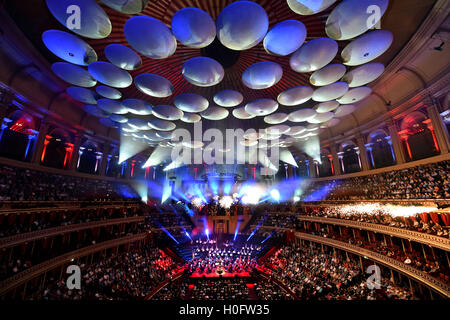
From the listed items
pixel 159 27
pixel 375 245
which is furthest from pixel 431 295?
pixel 159 27

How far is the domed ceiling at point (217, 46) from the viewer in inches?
215

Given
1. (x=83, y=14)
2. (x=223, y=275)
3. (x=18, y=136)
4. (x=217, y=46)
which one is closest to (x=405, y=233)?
(x=223, y=275)

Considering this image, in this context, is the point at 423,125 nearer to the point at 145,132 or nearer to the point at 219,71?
the point at 219,71

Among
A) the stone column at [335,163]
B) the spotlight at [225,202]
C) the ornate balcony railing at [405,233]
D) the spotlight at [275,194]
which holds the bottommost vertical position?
the ornate balcony railing at [405,233]

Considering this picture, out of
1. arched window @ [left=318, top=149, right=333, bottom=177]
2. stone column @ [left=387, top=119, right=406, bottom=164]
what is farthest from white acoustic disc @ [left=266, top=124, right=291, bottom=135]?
arched window @ [left=318, top=149, right=333, bottom=177]

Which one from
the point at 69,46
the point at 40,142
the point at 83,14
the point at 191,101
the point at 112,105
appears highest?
the point at 69,46

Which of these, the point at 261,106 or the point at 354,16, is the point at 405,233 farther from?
the point at 354,16

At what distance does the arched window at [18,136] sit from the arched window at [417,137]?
94.1ft

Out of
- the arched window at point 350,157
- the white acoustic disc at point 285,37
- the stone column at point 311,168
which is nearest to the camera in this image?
the white acoustic disc at point 285,37

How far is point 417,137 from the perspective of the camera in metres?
14.2

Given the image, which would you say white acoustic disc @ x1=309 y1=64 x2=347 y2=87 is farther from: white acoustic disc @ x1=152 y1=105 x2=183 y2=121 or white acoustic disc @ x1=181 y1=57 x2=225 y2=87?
white acoustic disc @ x1=152 y1=105 x2=183 y2=121

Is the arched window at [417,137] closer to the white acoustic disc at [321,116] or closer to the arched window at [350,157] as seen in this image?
the arched window at [350,157]

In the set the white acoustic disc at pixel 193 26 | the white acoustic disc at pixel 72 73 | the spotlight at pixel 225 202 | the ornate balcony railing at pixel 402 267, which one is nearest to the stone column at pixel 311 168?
the ornate balcony railing at pixel 402 267

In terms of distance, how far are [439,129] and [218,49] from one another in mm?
15002
